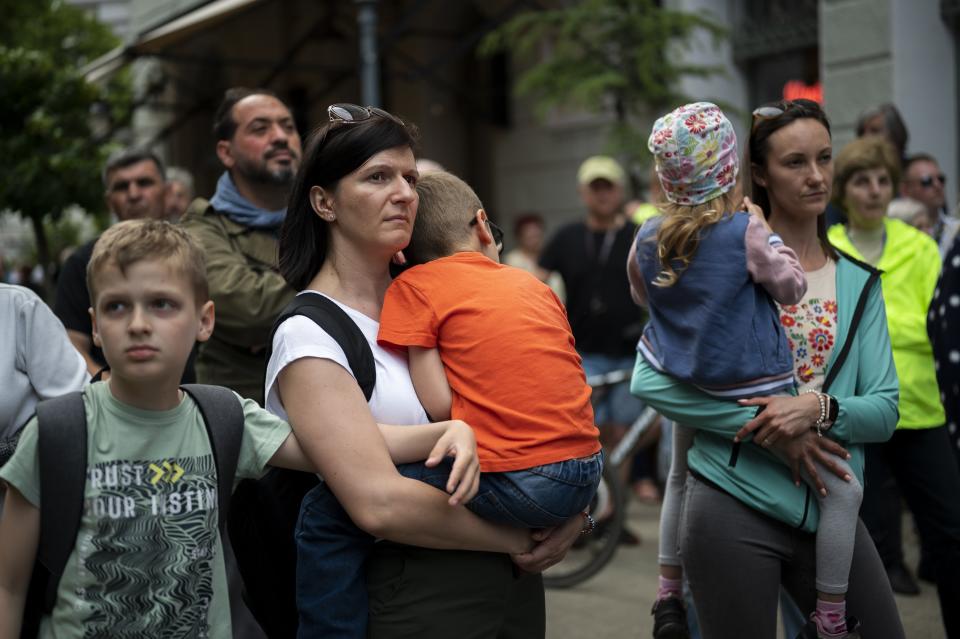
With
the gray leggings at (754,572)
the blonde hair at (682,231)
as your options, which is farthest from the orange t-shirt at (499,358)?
the gray leggings at (754,572)

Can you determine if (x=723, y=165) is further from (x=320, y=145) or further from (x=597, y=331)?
(x=597, y=331)

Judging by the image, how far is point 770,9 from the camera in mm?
10797

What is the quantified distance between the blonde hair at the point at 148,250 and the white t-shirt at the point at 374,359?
0.68 ft

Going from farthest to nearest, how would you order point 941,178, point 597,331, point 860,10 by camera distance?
point 860,10 → point 597,331 → point 941,178

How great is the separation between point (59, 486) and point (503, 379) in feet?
3.08

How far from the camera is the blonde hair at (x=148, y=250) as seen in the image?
2354 millimetres

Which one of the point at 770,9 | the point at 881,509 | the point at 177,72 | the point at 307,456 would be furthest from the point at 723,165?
the point at 177,72

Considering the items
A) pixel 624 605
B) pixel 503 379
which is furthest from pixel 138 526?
pixel 624 605

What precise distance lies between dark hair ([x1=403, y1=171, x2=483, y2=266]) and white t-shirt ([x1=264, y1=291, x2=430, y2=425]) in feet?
0.85

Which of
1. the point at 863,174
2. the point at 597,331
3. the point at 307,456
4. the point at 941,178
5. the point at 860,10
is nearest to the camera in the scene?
the point at 307,456

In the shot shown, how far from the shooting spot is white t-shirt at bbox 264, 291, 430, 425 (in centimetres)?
253

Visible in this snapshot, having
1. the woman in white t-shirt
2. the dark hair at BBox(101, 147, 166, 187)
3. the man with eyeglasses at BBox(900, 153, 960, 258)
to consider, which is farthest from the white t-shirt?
the man with eyeglasses at BBox(900, 153, 960, 258)

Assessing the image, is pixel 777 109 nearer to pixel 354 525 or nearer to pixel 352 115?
pixel 352 115

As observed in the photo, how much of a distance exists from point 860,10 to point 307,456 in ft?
26.0
